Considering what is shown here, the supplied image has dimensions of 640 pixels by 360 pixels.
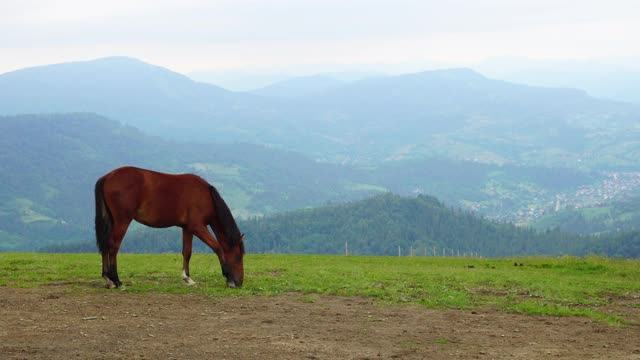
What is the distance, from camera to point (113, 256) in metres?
19.4

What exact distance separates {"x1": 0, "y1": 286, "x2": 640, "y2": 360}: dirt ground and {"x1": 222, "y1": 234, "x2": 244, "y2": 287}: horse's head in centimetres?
167

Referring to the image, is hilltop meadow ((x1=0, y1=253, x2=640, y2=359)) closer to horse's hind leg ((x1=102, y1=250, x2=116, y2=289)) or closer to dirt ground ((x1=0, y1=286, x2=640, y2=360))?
dirt ground ((x1=0, y1=286, x2=640, y2=360))

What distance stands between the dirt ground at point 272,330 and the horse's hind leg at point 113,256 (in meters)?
0.56

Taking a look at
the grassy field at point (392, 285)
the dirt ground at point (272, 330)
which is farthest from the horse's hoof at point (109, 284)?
the dirt ground at point (272, 330)

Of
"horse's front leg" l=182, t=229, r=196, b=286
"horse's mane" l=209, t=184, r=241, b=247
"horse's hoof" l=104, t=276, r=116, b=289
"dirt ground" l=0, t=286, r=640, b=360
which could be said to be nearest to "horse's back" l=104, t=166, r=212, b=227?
"horse's mane" l=209, t=184, r=241, b=247

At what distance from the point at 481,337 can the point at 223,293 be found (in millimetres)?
7773

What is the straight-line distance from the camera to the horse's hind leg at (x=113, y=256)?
1938 cm

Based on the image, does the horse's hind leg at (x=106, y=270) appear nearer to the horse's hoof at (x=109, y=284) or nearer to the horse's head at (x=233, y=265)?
the horse's hoof at (x=109, y=284)

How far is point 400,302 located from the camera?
19.1 m

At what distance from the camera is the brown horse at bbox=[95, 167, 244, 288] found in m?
19.6

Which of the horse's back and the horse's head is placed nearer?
the horse's back

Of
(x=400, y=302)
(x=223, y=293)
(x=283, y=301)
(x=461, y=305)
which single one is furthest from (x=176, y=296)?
(x=461, y=305)

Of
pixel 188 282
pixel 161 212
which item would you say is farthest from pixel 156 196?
pixel 188 282

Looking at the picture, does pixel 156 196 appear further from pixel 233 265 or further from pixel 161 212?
pixel 233 265
